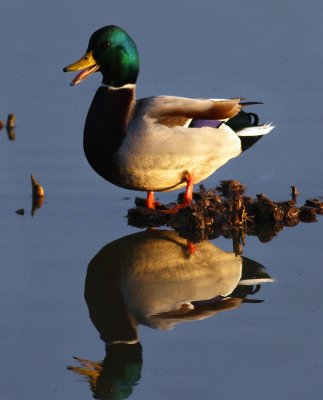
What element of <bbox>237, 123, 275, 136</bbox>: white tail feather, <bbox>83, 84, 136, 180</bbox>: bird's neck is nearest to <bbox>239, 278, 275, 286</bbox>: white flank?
<bbox>83, 84, 136, 180</bbox>: bird's neck

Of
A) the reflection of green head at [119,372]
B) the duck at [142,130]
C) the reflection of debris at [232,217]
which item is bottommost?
the reflection of green head at [119,372]

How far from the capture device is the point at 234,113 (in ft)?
23.9

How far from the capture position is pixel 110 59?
7.07 m

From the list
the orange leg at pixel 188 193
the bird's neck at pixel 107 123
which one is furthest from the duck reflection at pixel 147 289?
the bird's neck at pixel 107 123

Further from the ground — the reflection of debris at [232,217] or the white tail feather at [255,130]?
the white tail feather at [255,130]

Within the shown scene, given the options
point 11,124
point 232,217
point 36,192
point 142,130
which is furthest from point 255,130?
point 11,124

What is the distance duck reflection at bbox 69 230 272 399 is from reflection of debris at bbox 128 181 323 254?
125 mm

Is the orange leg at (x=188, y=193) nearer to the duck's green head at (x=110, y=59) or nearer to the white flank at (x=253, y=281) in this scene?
the duck's green head at (x=110, y=59)

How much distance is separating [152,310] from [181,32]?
14.4ft

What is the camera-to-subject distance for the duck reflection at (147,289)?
5.05m

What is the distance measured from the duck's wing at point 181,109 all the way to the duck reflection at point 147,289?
65 centimetres

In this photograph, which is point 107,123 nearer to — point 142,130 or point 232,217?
point 142,130

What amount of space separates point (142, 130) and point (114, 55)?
1.69ft

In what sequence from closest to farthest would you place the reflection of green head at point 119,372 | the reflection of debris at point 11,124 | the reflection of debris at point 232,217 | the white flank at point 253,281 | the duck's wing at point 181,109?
the reflection of green head at point 119,372 → the white flank at point 253,281 → the reflection of debris at point 232,217 → the duck's wing at point 181,109 → the reflection of debris at point 11,124
